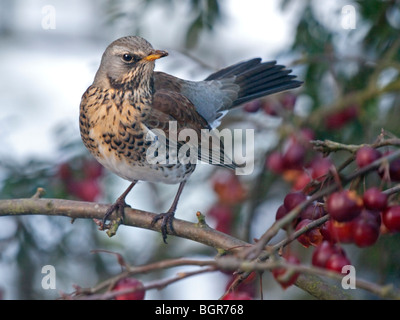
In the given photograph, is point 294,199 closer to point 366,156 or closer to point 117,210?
point 366,156

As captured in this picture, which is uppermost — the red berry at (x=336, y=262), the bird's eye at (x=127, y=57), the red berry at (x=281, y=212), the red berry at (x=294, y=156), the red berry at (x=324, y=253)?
the bird's eye at (x=127, y=57)

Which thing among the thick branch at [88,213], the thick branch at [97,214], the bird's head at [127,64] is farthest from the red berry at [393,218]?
the bird's head at [127,64]

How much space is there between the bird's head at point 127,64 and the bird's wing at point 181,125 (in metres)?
0.14

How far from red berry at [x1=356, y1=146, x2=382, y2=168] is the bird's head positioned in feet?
4.39

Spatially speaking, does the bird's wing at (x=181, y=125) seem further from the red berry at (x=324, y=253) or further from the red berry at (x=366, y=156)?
the red berry at (x=366, y=156)

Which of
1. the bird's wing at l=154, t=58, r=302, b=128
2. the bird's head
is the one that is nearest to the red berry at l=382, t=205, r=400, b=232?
the bird's head

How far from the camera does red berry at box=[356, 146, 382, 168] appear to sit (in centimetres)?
149

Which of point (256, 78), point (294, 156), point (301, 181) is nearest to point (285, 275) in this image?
point (301, 181)

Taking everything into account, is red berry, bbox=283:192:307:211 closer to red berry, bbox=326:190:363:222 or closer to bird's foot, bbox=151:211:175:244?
red berry, bbox=326:190:363:222

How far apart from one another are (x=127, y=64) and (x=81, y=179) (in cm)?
73

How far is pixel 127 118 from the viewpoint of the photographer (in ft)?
9.01

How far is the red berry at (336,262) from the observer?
1.62 meters

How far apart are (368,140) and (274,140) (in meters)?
0.49

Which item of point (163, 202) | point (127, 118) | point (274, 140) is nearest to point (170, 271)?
point (163, 202)
